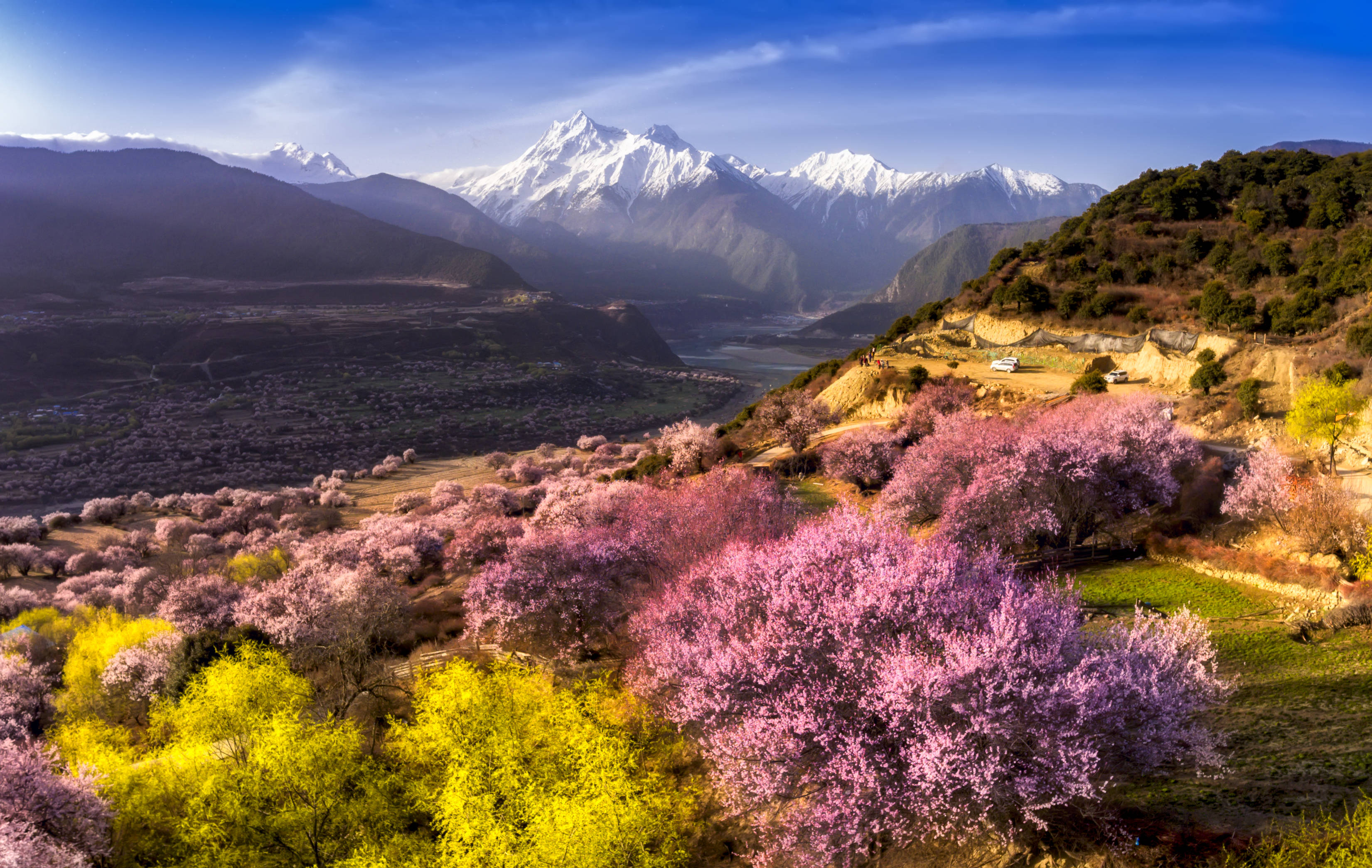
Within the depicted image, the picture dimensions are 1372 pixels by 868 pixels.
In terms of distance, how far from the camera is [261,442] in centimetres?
8519

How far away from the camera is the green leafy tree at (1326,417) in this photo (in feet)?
90.4

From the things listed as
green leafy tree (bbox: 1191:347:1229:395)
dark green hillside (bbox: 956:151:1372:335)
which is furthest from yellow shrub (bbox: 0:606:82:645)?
dark green hillside (bbox: 956:151:1372:335)

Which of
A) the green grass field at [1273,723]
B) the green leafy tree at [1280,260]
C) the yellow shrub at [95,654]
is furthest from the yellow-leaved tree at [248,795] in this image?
the green leafy tree at [1280,260]

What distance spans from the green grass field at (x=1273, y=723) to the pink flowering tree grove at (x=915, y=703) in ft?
3.32

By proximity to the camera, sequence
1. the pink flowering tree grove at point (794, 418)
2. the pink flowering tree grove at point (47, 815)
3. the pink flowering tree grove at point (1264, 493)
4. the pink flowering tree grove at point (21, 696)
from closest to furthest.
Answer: the pink flowering tree grove at point (47, 815) < the pink flowering tree grove at point (21, 696) < the pink flowering tree grove at point (1264, 493) < the pink flowering tree grove at point (794, 418)

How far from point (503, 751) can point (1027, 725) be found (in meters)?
9.78

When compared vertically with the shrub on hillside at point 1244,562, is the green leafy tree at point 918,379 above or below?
above

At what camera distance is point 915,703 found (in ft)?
35.2

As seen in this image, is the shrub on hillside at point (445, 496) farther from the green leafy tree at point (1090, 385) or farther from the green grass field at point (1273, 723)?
the green grass field at point (1273, 723)

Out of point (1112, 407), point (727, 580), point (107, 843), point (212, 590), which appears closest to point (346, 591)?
point (212, 590)

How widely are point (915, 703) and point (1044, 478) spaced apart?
16837 millimetres

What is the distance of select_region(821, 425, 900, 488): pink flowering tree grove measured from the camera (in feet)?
123

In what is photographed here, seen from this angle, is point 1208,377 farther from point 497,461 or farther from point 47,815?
point 497,461

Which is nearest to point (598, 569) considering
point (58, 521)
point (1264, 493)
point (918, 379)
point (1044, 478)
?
point (1044, 478)
